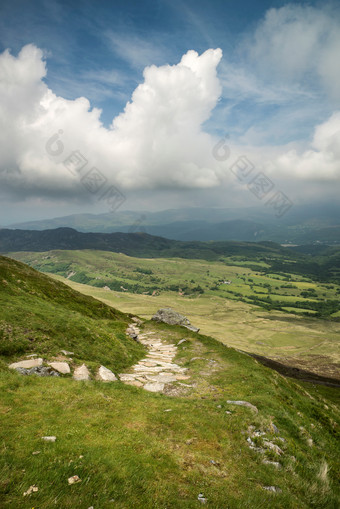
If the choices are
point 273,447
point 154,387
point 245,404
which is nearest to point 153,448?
point 273,447

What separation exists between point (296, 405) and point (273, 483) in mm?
14886

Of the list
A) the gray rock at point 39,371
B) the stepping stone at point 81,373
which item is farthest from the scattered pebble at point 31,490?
the stepping stone at point 81,373

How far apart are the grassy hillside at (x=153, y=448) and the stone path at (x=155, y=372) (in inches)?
60.5

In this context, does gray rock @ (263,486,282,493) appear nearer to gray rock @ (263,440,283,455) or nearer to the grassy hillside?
the grassy hillside

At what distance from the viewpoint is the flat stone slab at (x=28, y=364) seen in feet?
56.0

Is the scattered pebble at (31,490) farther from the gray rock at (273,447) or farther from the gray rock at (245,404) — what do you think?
the gray rock at (245,404)

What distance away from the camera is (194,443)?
1175 centimetres

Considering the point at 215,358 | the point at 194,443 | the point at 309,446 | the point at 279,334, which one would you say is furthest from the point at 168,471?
the point at 279,334

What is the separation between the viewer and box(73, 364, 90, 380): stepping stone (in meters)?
18.2

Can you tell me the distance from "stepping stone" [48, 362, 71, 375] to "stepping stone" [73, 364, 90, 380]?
0.65m

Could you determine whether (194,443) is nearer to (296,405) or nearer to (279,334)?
(296,405)

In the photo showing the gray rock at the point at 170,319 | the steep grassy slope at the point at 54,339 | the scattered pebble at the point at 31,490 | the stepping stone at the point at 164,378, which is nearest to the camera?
the scattered pebble at the point at 31,490

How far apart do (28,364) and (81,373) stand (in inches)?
158

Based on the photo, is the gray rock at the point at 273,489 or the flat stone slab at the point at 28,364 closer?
the gray rock at the point at 273,489
